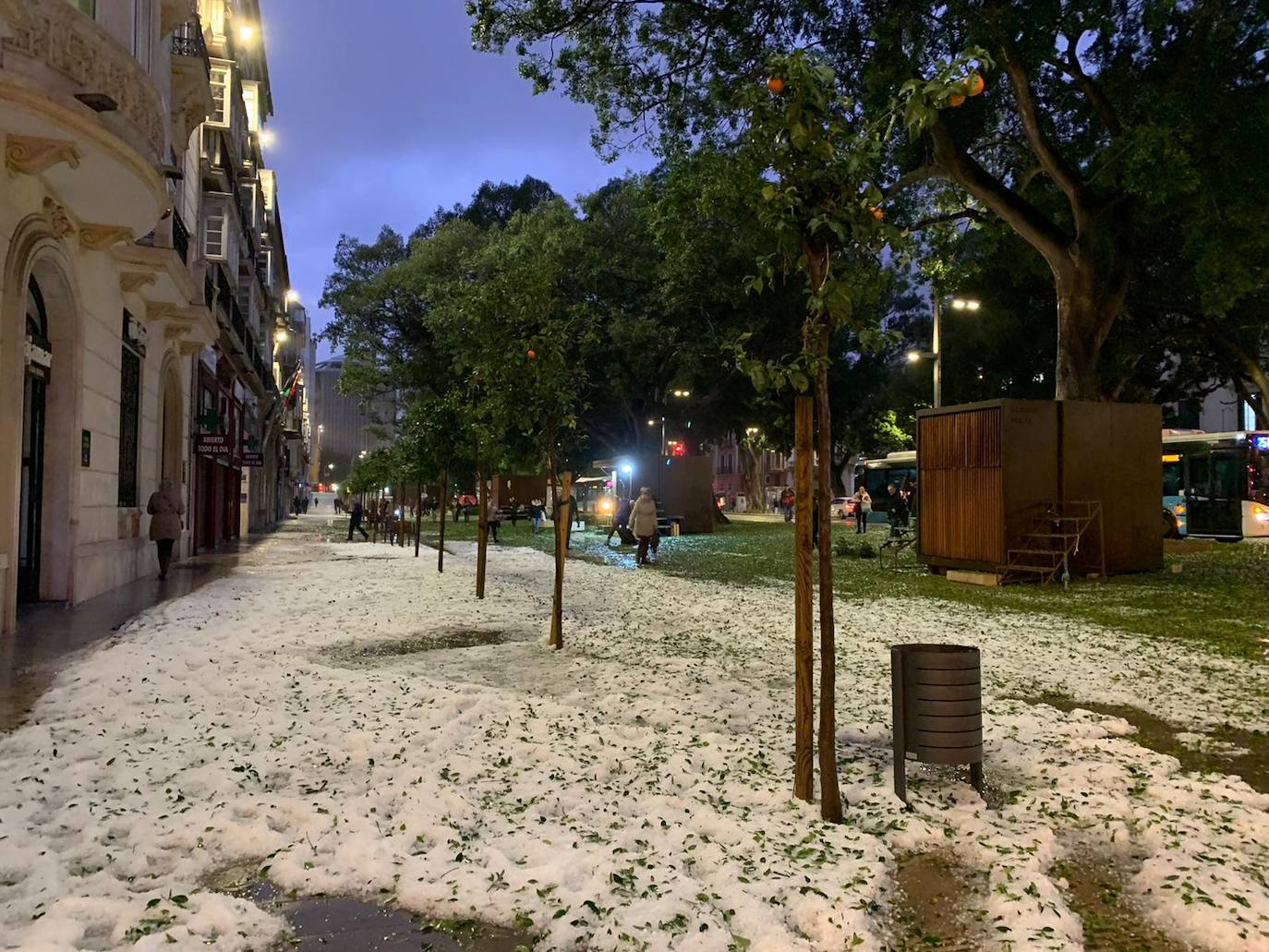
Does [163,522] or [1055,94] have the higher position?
[1055,94]

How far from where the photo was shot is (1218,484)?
2698cm

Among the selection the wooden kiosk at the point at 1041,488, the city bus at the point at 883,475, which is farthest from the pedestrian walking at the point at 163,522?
the city bus at the point at 883,475

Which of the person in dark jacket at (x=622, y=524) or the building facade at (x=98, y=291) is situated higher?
the building facade at (x=98, y=291)

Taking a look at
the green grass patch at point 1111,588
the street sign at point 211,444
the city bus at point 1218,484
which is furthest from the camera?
the city bus at point 1218,484

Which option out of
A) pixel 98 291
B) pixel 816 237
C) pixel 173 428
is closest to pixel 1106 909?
pixel 816 237

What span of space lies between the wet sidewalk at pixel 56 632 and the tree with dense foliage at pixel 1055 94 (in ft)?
37.8

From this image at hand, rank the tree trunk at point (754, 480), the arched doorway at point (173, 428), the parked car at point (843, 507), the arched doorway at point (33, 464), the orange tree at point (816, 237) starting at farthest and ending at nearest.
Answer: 1. the tree trunk at point (754, 480)
2. the parked car at point (843, 507)
3. the arched doorway at point (173, 428)
4. the arched doorway at point (33, 464)
5. the orange tree at point (816, 237)

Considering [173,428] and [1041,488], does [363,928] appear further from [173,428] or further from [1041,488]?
[173,428]

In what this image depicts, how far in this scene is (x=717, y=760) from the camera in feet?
17.8

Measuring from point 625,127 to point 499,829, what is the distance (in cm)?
1715

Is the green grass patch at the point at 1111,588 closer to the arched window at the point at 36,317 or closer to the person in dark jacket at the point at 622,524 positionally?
the person in dark jacket at the point at 622,524

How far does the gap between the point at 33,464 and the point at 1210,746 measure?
12.9 metres

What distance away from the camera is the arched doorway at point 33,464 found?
36.7ft

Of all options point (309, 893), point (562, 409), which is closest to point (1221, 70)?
point (562, 409)
